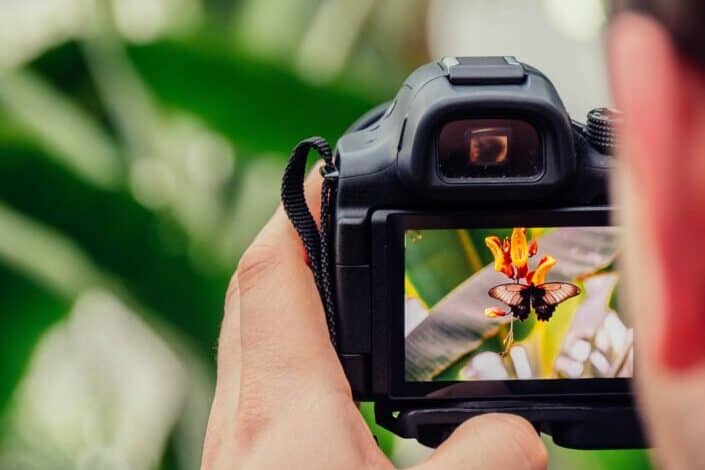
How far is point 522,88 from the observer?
0.69 metres

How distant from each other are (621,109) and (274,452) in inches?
16.5

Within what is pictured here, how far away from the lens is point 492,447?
0.66m

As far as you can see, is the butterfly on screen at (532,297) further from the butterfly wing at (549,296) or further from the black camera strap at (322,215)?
the black camera strap at (322,215)

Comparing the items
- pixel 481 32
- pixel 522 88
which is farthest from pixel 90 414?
pixel 522 88

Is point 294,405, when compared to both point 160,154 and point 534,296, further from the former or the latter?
point 160,154

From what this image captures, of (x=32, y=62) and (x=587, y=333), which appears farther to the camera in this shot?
(x=32, y=62)

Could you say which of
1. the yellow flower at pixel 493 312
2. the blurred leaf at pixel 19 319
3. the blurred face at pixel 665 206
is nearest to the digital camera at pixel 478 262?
the yellow flower at pixel 493 312

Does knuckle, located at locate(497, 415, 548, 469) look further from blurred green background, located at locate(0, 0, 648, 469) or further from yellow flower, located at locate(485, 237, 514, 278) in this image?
blurred green background, located at locate(0, 0, 648, 469)

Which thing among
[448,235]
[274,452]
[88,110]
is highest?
[88,110]

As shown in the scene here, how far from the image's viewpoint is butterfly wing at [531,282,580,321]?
2.31 feet

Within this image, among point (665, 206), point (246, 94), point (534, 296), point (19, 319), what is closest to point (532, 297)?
point (534, 296)

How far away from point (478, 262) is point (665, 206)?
0.42 metres

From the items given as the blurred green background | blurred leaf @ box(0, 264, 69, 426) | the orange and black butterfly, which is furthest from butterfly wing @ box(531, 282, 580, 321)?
blurred leaf @ box(0, 264, 69, 426)

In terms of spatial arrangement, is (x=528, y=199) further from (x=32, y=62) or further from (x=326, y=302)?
(x=32, y=62)
